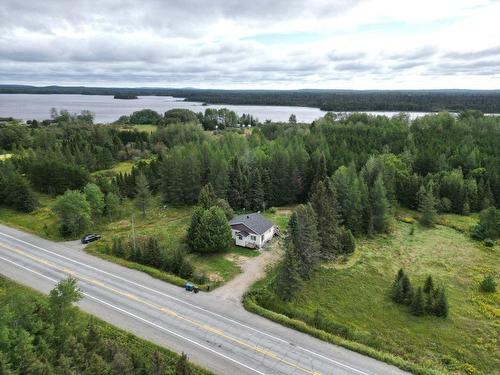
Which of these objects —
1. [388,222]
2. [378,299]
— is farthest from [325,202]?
[388,222]

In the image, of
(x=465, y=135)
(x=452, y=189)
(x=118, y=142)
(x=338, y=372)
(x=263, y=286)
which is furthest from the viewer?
(x=118, y=142)

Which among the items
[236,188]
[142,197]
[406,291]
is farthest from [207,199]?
[406,291]

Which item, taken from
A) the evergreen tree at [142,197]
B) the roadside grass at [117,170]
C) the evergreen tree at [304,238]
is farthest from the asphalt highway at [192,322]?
the roadside grass at [117,170]

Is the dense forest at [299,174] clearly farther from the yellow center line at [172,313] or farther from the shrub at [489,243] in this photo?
the yellow center line at [172,313]

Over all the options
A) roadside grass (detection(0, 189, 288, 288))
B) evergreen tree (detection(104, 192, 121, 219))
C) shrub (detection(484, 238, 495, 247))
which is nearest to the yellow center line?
roadside grass (detection(0, 189, 288, 288))

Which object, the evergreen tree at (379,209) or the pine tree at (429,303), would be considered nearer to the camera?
the pine tree at (429,303)

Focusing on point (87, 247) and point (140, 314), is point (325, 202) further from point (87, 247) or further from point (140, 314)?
point (87, 247)
